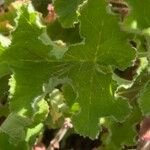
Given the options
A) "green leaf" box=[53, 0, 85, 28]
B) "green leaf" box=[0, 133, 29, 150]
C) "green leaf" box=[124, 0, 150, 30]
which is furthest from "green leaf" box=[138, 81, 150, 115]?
"green leaf" box=[0, 133, 29, 150]

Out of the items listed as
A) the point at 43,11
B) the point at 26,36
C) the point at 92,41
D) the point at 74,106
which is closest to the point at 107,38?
the point at 92,41

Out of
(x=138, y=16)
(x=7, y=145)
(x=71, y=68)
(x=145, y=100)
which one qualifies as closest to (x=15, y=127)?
(x=7, y=145)

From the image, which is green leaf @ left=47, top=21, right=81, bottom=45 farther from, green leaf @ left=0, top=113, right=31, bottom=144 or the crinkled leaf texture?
the crinkled leaf texture

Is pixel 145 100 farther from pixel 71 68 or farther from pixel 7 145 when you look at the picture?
pixel 7 145

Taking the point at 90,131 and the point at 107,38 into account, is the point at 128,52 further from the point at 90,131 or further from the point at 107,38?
the point at 90,131

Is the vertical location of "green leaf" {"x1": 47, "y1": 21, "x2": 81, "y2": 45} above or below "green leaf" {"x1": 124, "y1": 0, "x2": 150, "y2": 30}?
below

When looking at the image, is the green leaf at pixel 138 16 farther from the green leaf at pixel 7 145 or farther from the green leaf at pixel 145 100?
the green leaf at pixel 7 145
